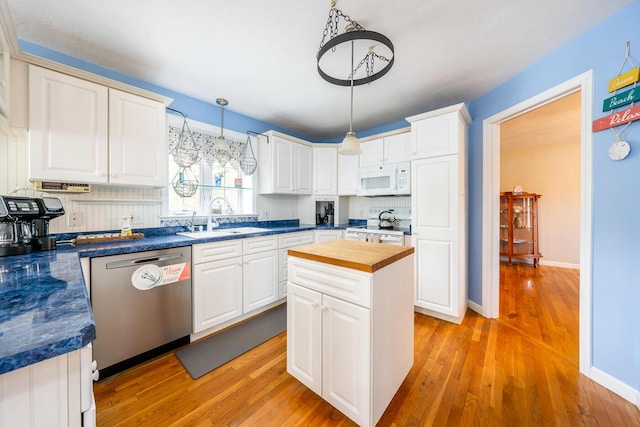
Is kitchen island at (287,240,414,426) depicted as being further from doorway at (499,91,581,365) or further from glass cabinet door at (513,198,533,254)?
glass cabinet door at (513,198,533,254)

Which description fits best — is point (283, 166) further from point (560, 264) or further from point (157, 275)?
point (560, 264)

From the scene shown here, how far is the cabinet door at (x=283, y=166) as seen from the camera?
3.23 meters

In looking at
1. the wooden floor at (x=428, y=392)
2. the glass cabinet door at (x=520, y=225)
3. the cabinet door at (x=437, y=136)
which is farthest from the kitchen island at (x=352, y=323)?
the glass cabinet door at (x=520, y=225)

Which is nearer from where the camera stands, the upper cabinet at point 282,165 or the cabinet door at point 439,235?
the cabinet door at point 439,235

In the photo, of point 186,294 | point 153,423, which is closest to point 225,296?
point 186,294

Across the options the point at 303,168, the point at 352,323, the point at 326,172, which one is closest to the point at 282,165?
the point at 303,168

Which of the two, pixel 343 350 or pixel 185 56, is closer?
pixel 343 350

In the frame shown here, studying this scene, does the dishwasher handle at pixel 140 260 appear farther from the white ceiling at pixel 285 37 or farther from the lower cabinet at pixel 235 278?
the white ceiling at pixel 285 37

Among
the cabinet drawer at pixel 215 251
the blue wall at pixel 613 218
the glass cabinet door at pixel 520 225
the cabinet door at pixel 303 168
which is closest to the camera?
the blue wall at pixel 613 218

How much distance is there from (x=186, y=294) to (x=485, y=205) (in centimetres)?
309

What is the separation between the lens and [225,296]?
233cm

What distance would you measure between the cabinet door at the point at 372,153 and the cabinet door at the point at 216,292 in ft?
6.94

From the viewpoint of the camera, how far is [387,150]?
10.3 ft

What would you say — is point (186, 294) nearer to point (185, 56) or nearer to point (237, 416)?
point (237, 416)
